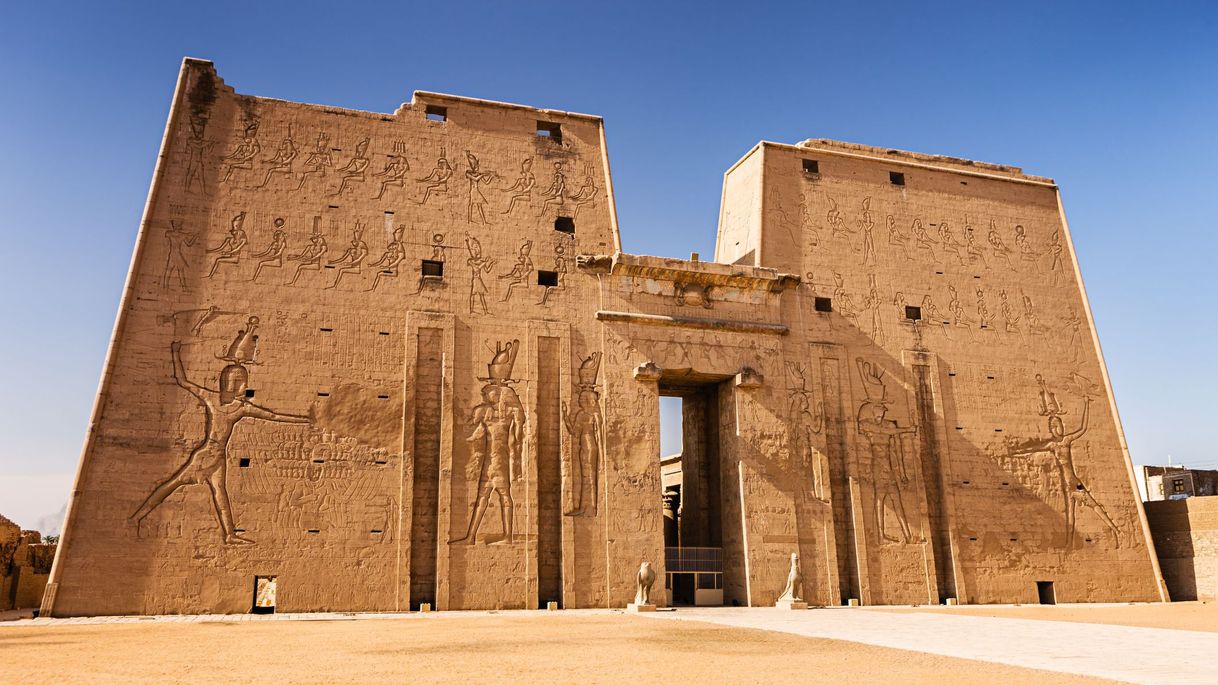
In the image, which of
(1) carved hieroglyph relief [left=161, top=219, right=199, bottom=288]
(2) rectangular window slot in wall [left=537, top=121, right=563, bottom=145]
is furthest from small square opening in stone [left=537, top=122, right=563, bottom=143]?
(1) carved hieroglyph relief [left=161, top=219, right=199, bottom=288]

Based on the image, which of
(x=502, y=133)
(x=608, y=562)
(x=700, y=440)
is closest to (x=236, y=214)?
(x=502, y=133)

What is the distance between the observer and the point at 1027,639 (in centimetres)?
986

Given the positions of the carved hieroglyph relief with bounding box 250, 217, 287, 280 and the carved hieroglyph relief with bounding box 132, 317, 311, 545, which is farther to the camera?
the carved hieroglyph relief with bounding box 250, 217, 287, 280

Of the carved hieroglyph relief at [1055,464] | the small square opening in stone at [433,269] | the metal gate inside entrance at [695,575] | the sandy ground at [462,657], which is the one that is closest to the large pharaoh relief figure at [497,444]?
the small square opening in stone at [433,269]

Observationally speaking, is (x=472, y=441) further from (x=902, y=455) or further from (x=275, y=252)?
(x=902, y=455)

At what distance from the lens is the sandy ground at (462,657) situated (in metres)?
6.64

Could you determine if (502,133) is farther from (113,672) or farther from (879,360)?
(113,672)

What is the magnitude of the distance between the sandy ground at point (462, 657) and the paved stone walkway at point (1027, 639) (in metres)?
0.57

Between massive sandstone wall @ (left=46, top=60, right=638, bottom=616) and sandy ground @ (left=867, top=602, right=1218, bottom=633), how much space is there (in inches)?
235

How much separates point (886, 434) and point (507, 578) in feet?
28.5

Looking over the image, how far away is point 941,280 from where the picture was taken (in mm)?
20844

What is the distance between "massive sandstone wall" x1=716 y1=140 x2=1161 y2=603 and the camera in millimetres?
18812

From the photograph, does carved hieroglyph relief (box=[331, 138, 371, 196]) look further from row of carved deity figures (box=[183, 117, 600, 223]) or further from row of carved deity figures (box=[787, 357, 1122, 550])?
row of carved deity figures (box=[787, 357, 1122, 550])

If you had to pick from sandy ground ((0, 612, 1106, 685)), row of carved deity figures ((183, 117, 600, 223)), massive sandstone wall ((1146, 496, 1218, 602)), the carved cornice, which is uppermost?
row of carved deity figures ((183, 117, 600, 223))
